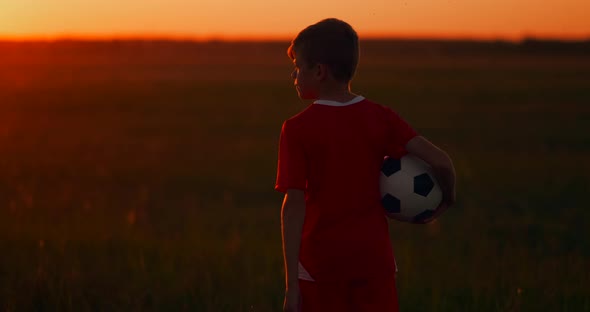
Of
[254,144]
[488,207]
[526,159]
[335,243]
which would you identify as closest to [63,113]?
[254,144]

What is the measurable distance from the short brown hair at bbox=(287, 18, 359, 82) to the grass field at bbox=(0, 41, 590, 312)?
192 centimetres

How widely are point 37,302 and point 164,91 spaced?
2432cm

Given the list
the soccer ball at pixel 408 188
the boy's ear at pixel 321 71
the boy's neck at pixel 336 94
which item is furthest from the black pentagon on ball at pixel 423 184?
the boy's ear at pixel 321 71

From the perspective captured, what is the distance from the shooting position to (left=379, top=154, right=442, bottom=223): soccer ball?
9.48ft

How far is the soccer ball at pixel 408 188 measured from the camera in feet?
9.48

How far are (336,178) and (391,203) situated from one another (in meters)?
0.27

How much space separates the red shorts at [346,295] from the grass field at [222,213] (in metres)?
A: 1.43

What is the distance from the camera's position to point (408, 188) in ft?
9.47

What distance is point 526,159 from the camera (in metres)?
12.3

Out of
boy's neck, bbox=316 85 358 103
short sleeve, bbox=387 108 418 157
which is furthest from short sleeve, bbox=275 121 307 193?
short sleeve, bbox=387 108 418 157

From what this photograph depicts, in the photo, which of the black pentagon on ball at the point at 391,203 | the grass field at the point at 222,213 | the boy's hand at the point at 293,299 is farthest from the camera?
the grass field at the point at 222,213

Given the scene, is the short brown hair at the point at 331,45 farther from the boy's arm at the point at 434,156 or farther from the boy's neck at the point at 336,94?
the boy's arm at the point at 434,156

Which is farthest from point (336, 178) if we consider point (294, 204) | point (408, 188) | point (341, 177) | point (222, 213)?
point (222, 213)

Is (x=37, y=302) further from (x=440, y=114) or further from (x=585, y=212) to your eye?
(x=440, y=114)
